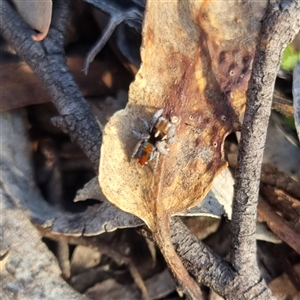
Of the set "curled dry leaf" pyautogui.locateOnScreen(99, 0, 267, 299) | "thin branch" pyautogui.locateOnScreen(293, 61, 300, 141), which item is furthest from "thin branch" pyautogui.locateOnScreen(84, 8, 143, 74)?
"thin branch" pyautogui.locateOnScreen(293, 61, 300, 141)

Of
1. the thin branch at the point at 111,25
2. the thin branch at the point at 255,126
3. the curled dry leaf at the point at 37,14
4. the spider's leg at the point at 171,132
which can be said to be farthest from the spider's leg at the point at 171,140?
the curled dry leaf at the point at 37,14

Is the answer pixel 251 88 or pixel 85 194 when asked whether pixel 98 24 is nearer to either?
pixel 85 194

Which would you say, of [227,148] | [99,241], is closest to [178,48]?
[227,148]

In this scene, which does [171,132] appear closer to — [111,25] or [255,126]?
[255,126]

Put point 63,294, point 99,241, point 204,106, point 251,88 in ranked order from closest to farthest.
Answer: point 251,88 < point 204,106 < point 63,294 < point 99,241

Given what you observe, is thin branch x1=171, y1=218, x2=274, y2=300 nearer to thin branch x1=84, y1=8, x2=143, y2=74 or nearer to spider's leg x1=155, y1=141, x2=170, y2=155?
spider's leg x1=155, y1=141, x2=170, y2=155

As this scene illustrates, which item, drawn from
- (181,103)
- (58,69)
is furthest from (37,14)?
(181,103)

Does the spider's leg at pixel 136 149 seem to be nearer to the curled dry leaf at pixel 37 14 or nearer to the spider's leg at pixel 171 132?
the spider's leg at pixel 171 132
